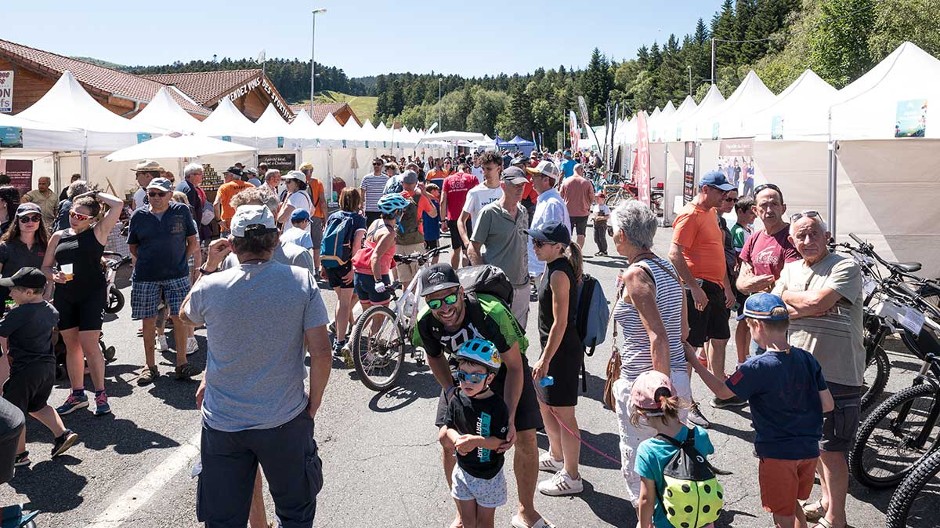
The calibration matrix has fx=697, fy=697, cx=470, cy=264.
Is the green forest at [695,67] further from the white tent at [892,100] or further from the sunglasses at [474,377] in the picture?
the sunglasses at [474,377]

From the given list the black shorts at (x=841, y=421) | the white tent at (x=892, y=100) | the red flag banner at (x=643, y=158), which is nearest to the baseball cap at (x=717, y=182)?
the black shorts at (x=841, y=421)

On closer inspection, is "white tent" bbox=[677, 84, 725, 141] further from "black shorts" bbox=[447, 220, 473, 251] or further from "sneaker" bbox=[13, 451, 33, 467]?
"sneaker" bbox=[13, 451, 33, 467]

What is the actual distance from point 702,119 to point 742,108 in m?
1.20

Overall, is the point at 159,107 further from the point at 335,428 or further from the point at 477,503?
the point at 477,503

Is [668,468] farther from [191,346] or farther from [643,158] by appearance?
[643,158]

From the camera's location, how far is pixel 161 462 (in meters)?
4.76

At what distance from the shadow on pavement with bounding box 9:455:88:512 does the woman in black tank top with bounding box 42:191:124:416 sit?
90 cm

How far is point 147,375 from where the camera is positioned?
6414 millimetres

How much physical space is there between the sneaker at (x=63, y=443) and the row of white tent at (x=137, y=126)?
25.2 ft

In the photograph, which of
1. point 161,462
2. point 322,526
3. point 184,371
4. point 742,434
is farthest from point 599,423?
point 184,371

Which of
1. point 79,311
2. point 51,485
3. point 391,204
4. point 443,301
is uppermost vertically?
point 391,204

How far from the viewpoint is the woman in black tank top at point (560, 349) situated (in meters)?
3.81

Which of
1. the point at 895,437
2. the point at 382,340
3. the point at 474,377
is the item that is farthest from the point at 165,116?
the point at 895,437

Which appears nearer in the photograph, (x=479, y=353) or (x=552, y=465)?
(x=479, y=353)
